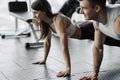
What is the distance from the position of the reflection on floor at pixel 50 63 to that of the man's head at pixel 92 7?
0.77 meters

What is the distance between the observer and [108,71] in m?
2.49

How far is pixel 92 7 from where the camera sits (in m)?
1.65

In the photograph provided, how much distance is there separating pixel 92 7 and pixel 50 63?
52.8 inches

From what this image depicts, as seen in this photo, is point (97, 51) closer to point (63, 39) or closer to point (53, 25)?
point (63, 39)

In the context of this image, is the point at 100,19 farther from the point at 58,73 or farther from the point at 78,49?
the point at 78,49

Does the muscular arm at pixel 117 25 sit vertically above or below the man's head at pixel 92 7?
below

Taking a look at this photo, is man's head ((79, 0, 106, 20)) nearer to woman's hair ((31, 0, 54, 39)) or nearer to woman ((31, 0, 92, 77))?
woman ((31, 0, 92, 77))

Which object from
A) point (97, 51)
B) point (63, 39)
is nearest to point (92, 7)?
point (97, 51)

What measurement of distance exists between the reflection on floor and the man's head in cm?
77

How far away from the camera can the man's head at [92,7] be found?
165 cm

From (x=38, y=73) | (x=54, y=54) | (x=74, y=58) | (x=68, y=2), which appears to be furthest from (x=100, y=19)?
(x=68, y=2)

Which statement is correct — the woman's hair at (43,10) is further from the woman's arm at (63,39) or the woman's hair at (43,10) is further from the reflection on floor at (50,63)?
the reflection on floor at (50,63)

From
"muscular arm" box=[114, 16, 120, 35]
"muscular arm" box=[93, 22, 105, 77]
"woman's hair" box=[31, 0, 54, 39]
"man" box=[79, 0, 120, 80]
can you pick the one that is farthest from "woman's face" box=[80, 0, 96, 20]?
"woman's hair" box=[31, 0, 54, 39]

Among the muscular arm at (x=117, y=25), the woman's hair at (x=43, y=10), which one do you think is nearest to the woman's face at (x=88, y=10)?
the muscular arm at (x=117, y=25)
